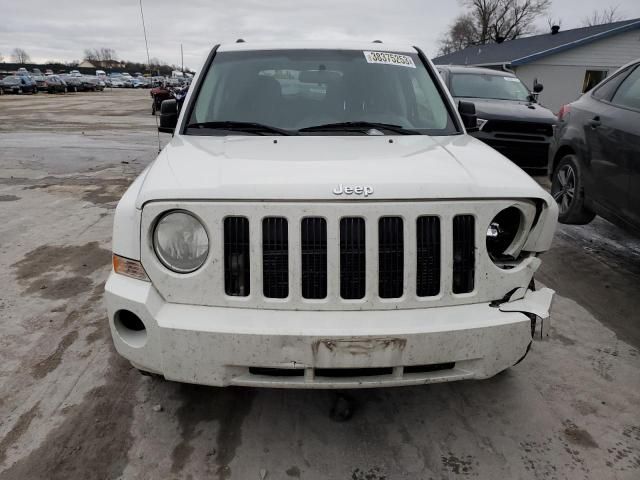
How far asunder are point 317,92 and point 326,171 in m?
1.35

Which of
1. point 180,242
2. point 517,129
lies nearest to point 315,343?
point 180,242

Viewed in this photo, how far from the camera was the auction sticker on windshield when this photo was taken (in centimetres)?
369

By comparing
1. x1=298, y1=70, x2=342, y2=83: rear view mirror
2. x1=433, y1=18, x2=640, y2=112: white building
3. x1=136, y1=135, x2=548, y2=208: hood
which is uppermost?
x1=433, y1=18, x2=640, y2=112: white building

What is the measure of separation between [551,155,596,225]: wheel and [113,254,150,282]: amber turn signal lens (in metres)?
4.37

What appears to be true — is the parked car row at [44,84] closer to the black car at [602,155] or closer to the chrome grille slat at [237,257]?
the black car at [602,155]

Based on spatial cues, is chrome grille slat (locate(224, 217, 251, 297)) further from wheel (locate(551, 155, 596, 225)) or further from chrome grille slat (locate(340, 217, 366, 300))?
wheel (locate(551, 155, 596, 225))

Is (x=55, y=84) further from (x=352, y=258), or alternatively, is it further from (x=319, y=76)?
(x=352, y=258)

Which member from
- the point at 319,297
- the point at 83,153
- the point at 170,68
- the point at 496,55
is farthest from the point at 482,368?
the point at 170,68

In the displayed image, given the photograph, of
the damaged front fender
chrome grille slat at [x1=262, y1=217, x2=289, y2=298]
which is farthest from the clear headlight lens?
the damaged front fender

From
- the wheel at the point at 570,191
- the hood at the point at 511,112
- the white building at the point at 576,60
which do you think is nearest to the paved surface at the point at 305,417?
the wheel at the point at 570,191

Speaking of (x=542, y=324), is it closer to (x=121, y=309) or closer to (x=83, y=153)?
(x=121, y=309)

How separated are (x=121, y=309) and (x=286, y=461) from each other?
1008mm

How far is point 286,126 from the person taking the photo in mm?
3201

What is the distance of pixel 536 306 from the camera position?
230 centimetres
